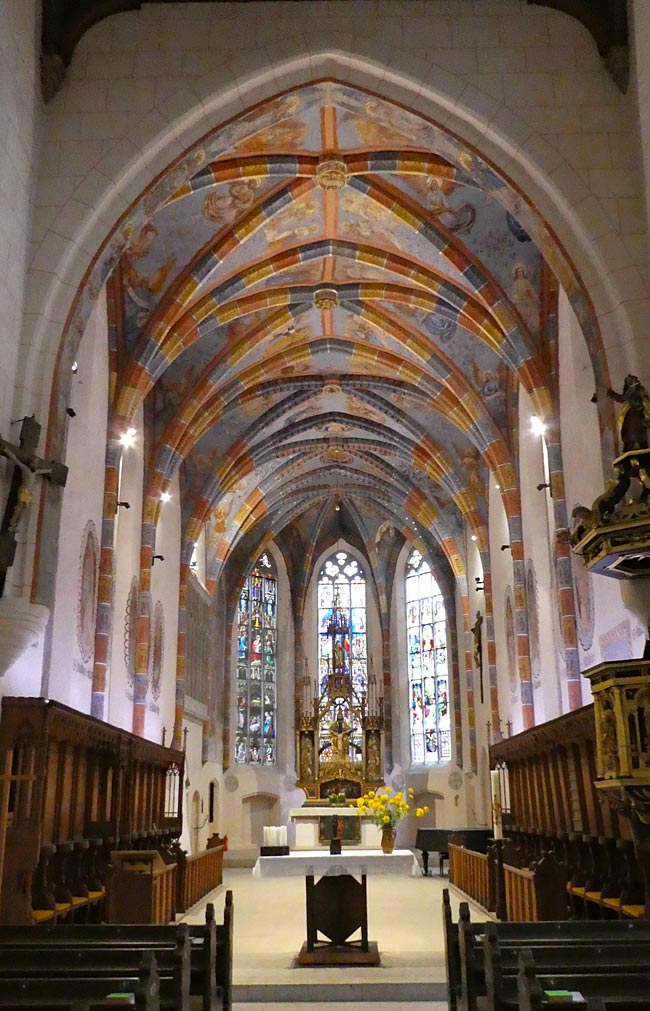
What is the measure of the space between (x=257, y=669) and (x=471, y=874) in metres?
13.9

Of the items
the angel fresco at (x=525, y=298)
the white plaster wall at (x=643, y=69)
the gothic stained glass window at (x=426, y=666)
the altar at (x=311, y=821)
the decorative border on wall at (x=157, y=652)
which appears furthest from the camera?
the gothic stained glass window at (x=426, y=666)

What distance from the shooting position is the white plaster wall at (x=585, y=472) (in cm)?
1097

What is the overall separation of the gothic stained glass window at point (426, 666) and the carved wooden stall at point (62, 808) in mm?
13512

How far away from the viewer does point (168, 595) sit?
63.3ft

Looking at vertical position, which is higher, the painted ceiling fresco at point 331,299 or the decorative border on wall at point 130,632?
the painted ceiling fresco at point 331,299

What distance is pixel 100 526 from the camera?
14.1m

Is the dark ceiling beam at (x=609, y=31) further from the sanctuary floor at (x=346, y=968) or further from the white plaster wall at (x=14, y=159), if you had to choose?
the sanctuary floor at (x=346, y=968)

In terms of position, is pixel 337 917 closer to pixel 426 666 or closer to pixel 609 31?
pixel 609 31

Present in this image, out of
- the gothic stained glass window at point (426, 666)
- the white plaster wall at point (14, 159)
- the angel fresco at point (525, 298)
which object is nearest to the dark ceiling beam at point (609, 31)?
the angel fresco at point (525, 298)

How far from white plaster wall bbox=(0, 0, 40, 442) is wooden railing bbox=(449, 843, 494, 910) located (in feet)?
29.1

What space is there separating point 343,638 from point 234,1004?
21189 millimetres

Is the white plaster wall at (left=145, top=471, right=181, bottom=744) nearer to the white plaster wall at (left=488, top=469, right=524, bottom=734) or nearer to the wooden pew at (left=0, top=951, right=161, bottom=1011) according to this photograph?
the white plaster wall at (left=488, top=469, right=524, bottom=734)

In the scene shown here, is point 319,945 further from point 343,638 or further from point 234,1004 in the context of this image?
point 343,638

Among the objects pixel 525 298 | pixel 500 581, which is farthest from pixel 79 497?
pixel 500 581
